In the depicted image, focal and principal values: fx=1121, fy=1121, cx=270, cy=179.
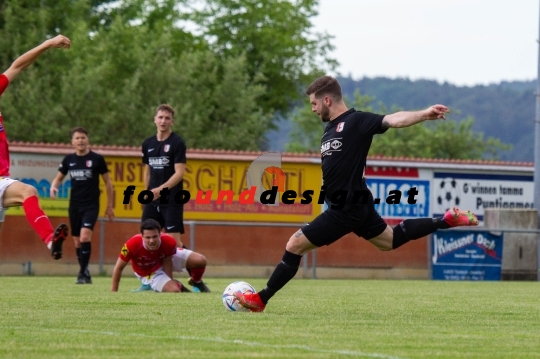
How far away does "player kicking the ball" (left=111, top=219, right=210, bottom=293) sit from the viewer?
13.2 meters

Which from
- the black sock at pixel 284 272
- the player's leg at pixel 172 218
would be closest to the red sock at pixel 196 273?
the player's leg at pixel 172 218

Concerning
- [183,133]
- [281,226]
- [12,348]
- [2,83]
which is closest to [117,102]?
[183,133]

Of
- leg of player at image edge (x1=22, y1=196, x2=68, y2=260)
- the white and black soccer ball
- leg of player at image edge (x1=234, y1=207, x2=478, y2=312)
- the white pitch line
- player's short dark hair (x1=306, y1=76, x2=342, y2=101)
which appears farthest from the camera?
the white and black soccer ball

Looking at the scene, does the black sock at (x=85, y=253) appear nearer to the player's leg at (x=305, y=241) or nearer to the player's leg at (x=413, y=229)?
the player's leg at (x=305, y=241)

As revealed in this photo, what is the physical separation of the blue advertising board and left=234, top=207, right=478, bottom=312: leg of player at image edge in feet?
43.9

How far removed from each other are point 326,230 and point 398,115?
47.3 inches

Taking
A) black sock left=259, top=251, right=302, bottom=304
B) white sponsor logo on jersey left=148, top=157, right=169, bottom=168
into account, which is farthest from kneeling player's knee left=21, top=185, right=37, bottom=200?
white sponsor logo on jersey left=148, top=157, right=169, bottom=168

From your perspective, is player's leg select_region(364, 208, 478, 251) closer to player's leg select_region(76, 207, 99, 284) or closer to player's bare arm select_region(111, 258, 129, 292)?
player's bare arm select_region(111, 258, 129, 292)

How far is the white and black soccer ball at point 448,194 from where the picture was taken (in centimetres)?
2652

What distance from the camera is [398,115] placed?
8.90m

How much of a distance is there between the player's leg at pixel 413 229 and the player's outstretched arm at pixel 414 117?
50.4 inches

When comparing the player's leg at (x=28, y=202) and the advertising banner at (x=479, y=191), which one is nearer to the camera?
the player's leg at (x=28, y=202)

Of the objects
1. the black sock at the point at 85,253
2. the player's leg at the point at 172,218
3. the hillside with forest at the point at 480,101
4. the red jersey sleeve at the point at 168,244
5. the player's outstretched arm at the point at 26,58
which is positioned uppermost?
the hillside with forest at the point at 480,101

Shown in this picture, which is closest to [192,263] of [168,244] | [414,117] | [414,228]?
[168,244]
